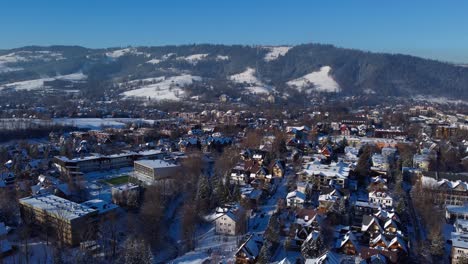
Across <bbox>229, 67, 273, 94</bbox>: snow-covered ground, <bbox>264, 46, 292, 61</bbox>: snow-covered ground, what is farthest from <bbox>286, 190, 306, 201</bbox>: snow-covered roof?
<bbox>264, 46, 292, 61</bbox>: snow-covered ground

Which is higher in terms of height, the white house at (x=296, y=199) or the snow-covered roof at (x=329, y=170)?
the snow-covered roof at (x=329, y=170)

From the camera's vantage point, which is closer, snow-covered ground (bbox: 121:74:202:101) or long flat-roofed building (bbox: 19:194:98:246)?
long flat-roofed building (bbox: 19:194:98:246)

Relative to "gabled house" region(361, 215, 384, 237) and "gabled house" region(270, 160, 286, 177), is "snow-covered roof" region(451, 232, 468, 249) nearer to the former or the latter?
"gabled house" region(361, 215, 384, 237)

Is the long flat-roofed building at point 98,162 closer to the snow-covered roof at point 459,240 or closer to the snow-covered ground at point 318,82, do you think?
the snow-covered roof at point 459,240

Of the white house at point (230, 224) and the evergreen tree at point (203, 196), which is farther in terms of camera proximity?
the evergreen tree at point (203, 196)

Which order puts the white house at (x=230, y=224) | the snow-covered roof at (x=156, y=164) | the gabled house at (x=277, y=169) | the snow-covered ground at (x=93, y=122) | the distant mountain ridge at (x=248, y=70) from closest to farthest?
the white house at (x=230, y=224), the gabled house at (x=277, y=169), the snow-covered roof at (x=156, y=164), the snow-covered ground at (x=93, y=122), the distant mountain ridge at (x=248, y=70)

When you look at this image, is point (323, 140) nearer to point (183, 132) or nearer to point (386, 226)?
point (183, 132)

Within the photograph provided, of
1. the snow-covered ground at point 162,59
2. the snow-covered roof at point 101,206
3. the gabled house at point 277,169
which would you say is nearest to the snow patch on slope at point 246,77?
the snow-covered ground at point 162,59

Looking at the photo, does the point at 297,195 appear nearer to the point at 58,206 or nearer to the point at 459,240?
the point at 459,240
